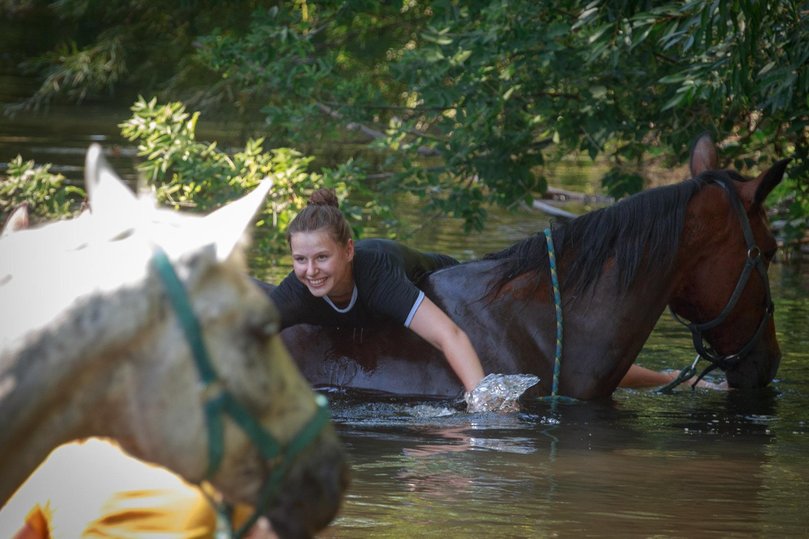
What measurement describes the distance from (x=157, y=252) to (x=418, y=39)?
35.9 feet

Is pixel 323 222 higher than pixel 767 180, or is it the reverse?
pixel 767 180

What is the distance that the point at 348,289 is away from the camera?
604 centimetres

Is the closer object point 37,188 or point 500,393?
point 500,393

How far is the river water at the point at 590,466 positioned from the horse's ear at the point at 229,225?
6.57 ft

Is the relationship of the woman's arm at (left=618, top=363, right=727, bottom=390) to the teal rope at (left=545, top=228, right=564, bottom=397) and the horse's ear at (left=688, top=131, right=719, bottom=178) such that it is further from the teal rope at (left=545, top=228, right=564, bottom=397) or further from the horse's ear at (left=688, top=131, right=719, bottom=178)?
the horse's ear at (left=688, top=131, right=719, bottom=178)

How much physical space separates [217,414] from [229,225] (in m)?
0.39

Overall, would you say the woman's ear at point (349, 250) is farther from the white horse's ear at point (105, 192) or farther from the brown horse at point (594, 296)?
the white horse's ear at point (105, 192)

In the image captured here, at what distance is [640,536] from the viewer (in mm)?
4395

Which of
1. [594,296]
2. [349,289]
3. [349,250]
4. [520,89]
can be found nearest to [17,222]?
[349,250]

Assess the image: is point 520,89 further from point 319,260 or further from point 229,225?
point 229,225

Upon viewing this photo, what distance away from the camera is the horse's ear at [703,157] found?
6.63m

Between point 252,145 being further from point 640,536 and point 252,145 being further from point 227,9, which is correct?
point 640,536

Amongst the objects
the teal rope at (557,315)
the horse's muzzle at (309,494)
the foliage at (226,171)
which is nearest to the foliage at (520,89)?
the foliage at (226,171)

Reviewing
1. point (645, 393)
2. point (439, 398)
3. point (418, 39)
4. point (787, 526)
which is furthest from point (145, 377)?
point (418, 39)
